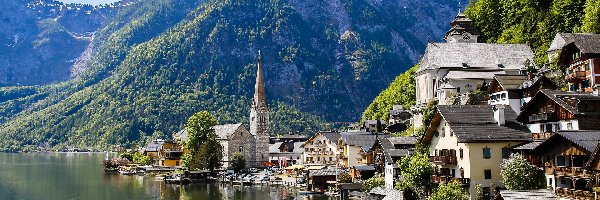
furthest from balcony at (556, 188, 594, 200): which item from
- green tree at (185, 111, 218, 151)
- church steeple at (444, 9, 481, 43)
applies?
green tree at (185, 111, 218, 151)

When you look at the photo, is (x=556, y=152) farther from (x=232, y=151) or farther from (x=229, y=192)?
(x=232, y=151)

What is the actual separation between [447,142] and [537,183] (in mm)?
10359

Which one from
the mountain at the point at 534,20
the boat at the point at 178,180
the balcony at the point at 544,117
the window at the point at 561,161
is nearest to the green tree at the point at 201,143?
the boat at the point at 178,180

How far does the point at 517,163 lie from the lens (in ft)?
153

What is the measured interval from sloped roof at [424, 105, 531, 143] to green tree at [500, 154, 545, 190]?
4.50 metres

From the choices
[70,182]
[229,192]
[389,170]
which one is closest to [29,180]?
[70,182]

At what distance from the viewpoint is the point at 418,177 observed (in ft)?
188

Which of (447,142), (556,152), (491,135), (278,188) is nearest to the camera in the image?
(556,152)

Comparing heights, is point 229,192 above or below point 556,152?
below

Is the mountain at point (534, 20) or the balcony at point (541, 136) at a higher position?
the mountain at point (534, 20)

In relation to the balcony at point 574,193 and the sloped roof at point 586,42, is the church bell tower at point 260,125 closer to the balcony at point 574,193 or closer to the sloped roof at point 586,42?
the sloped roof at point 586,42

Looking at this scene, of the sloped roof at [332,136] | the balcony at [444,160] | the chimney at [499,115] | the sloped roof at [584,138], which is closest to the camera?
→ the sloped roof at [584,138]

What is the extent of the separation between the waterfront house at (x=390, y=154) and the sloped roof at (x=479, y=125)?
47.4 feet

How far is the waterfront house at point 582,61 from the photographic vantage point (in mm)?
59656
